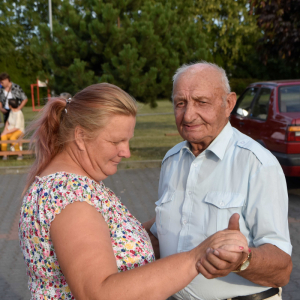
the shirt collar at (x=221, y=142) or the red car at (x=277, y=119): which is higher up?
the shirt collar at (x=221, y=142)

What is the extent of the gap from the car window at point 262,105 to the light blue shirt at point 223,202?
18.6 ft

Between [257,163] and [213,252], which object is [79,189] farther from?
[257,163]

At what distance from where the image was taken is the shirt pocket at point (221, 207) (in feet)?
6.70

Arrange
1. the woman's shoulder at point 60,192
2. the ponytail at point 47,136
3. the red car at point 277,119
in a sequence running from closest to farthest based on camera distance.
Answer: the woman's shoulder at point 60,192 → the ponytail at point 47,136 → the red car at point 277,119

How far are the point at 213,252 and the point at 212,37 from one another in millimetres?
35957

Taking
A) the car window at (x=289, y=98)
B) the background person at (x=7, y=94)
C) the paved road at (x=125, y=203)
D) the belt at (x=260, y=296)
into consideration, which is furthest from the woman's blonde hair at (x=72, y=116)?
the background person at (x=7, y=94)

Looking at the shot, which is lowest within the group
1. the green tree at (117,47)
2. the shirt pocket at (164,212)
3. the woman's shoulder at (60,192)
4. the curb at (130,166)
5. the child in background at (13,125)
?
the curb at (130,166)

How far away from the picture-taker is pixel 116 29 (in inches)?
441

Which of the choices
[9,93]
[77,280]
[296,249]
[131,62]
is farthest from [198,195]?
[9,93]

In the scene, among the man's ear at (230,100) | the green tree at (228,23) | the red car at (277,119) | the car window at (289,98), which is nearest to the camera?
the man's ear at (230,100)

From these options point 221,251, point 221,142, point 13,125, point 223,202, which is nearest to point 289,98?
point 221,142

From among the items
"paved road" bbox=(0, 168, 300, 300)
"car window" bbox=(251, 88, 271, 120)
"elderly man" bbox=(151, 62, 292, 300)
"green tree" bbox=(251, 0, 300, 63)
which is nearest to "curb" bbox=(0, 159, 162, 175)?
"paved road" bbox=(0, 168, 300, 300)

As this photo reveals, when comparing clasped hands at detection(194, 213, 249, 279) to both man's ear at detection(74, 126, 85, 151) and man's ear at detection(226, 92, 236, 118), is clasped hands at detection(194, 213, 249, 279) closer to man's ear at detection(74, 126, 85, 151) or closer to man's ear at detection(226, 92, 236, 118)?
man's ear at detection(74, 126, 85, 151)

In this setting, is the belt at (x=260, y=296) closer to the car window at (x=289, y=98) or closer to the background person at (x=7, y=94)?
the car window at (x=289, y=98)
